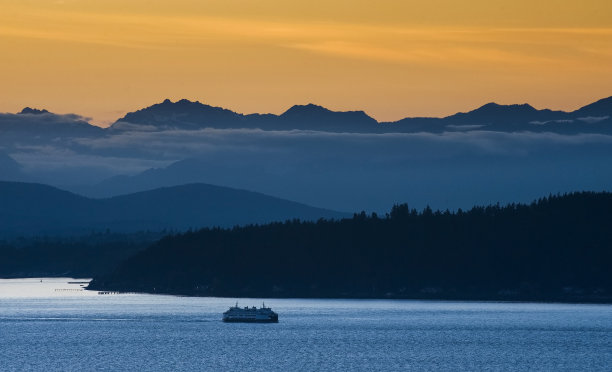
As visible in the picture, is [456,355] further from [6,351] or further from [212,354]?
[6,351]

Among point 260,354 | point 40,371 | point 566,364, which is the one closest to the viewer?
point 40,371

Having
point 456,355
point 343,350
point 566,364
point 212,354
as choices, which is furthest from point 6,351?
point 566,364

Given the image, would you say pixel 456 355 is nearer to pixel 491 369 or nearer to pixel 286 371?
pixel 491 369

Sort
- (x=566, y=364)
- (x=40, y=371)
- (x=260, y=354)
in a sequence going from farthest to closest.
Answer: (x=260, y=354) → (x=566, y=364) → (x=40, y=371)

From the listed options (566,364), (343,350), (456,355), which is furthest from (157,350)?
(566,364)

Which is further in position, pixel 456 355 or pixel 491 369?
pixel 456 355

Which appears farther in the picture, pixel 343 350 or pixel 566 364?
pixel 343 350

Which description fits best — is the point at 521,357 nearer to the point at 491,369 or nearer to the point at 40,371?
the point at 491,369
